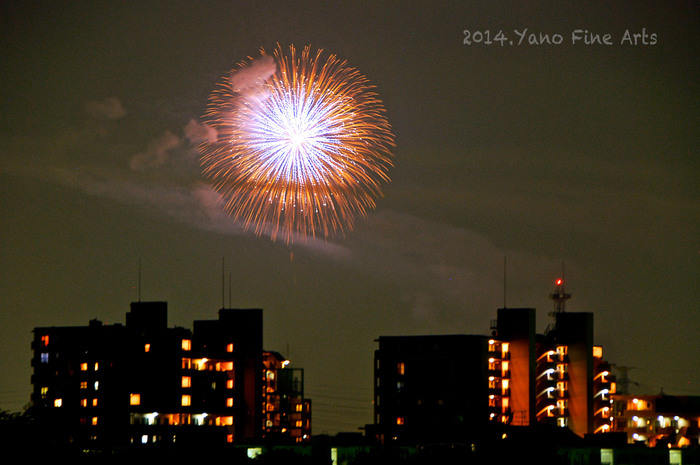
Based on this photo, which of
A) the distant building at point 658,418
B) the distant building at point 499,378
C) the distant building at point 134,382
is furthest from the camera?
the distant building at point 658,418

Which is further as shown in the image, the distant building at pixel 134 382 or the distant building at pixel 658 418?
the distant building at pixel 658 418

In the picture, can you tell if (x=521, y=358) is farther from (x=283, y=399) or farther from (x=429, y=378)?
(x=283, y=399)

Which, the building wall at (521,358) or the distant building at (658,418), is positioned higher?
the building wall at (521,358)

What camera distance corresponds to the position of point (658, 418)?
12975 centimetres

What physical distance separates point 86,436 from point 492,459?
142ft

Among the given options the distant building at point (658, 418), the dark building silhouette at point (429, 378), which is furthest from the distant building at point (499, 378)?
the distant building at point (658, 418)

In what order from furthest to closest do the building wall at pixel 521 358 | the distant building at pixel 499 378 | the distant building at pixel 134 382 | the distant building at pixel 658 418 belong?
the distant building at pixel 658 418 < the building wall at pixel 521 358 < the distant building at pixel 499 378 < the distant building at pixel 134 382

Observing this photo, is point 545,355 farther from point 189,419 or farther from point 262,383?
point 189,419

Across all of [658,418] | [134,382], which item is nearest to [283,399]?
[134,382]

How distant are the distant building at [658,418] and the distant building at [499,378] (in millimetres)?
2703

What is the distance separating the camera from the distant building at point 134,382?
111 m

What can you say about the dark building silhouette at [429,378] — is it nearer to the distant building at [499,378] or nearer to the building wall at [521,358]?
the distant building at [499,378]

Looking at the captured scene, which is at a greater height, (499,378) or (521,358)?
(521,358)

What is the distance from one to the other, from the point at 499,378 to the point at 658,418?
21200mm
